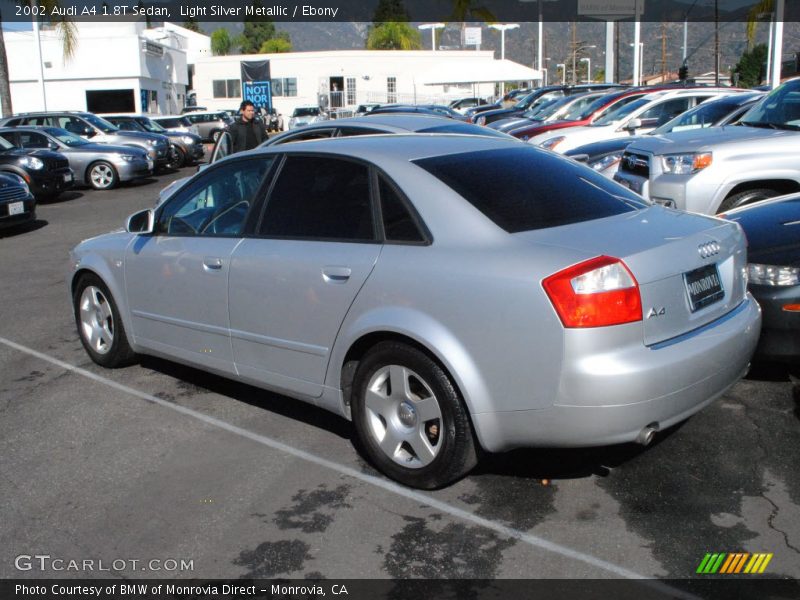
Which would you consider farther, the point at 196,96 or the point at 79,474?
the point at 196,96

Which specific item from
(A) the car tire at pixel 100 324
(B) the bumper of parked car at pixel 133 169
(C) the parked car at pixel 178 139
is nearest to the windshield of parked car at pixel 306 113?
(C) the parked car at pixel 178 139

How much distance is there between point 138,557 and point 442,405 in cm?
146

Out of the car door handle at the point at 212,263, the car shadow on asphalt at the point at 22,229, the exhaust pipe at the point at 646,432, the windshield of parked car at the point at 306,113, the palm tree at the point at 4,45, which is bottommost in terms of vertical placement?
the car shadow on asphalt at the point at 22,229

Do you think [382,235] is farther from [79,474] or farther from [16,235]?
[16,235]

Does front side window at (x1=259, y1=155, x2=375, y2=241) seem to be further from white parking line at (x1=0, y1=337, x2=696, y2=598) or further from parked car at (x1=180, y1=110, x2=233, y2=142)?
parked car at (x1=180, y1=110, x2=233, y2=142)

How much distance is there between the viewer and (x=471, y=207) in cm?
418

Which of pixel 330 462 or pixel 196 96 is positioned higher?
pixel 196 96

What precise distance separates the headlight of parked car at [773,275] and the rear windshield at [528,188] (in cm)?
95

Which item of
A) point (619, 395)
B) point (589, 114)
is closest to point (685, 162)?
point (619, 395)

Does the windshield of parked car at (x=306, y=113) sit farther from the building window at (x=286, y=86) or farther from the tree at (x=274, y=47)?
the tree at (x=274, y=47)

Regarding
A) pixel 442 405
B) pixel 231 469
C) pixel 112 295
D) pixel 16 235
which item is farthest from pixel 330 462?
pixel 16 235

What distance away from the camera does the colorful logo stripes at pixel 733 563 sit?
3492mm

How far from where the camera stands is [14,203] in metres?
13.8

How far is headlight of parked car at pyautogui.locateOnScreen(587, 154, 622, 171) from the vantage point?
38.0ft
